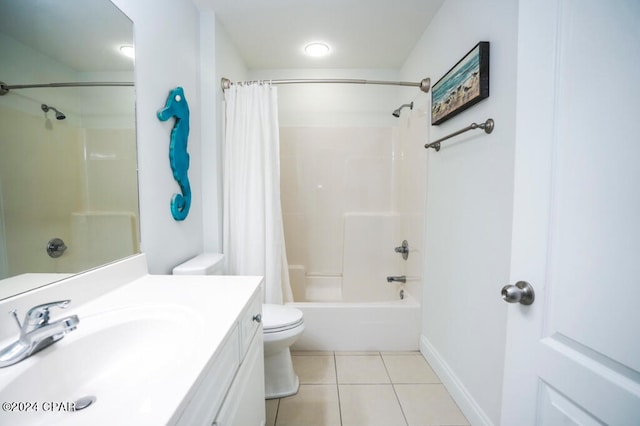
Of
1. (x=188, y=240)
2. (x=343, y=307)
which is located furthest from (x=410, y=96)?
(x=188, y=240)

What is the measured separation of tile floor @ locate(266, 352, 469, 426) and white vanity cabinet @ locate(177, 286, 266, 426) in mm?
404

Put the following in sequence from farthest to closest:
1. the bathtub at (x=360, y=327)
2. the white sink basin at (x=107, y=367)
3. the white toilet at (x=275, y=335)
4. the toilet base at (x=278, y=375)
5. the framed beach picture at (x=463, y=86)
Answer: the bathtub at (x=360, y=327), the toilet base at (x=278, y=375), the white toilet at (x=275, y=335), the framed beach picture at (x=463, y=86), the white sink basin at (x=107, y=367)

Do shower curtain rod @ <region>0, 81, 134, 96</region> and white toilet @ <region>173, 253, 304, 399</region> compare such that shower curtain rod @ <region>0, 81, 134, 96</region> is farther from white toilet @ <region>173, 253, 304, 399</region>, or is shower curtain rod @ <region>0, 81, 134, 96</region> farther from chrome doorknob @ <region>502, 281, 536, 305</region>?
chrome doorknob @ <region>502, 281, 536, 305</region>

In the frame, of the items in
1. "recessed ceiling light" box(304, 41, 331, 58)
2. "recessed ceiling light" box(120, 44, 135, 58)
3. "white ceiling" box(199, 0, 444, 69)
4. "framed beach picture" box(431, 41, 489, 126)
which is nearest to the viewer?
"recessed ceiling light" box(120, 44, 135, 58)

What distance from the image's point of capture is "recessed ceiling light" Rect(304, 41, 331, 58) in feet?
6.89

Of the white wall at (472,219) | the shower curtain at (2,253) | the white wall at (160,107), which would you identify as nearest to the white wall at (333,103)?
the white wall at (472,219)

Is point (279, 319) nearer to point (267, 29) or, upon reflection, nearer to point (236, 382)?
point (236, 382)

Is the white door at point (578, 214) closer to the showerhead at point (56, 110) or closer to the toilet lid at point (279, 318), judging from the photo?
the toilet lid at point (279, 318)

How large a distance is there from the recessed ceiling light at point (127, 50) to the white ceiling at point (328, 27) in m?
0.84

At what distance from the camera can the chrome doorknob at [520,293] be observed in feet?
2.15

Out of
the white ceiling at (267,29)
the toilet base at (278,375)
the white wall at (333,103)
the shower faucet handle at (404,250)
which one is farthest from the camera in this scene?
the white wall at (333,103)

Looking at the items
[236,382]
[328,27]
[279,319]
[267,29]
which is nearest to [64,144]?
[236,382]

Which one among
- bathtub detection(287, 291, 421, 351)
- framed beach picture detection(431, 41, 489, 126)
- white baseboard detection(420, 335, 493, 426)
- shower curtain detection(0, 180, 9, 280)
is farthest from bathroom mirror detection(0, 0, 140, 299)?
white baseboard detection(420, 335, 493, 426)

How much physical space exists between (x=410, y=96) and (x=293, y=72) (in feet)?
3.80
